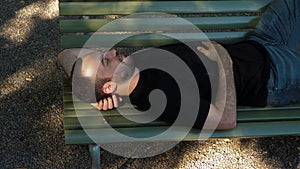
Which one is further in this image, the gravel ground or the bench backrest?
the gravel ground

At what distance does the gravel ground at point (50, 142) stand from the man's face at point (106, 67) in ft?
2.51

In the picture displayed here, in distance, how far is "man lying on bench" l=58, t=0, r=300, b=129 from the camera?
107 inches

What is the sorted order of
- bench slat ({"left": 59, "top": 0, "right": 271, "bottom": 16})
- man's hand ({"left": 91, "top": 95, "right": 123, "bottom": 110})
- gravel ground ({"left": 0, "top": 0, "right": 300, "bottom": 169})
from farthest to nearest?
1. gravel ground ({"left": 0, "top": 0, "right": 300, "bottom": 169})
2. bench slat ({"left": 59, "top": 0, "right": 271, "bottom": 16})
3. man's hand ({"left": 91, "top": 95, "right": 123, "bottom": 110})

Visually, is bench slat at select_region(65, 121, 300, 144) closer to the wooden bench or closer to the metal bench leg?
the wooden bench

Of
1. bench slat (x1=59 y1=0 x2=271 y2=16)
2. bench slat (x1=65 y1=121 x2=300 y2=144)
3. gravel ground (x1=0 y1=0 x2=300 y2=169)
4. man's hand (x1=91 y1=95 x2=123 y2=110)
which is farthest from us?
gravel ground (x1=0 y1=0 x2=300 y2=169)

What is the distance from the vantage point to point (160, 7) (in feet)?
9.98

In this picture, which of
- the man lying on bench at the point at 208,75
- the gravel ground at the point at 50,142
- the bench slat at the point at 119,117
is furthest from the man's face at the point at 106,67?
the gravel ground at the point at 50,142

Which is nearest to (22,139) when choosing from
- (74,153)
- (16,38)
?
(74,153)

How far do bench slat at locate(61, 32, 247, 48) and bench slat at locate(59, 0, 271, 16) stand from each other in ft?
0.53

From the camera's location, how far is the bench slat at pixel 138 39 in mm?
3041

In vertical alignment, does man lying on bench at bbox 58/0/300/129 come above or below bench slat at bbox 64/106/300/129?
above

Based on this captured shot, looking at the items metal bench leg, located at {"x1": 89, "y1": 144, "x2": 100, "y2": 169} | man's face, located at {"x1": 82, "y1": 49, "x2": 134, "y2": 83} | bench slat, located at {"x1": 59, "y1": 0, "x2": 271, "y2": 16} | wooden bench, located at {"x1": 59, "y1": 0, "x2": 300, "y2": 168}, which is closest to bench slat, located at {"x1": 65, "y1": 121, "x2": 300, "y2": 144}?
wooden bench, located at {"x1": 59, "y1": 0, "x2": 300, "y2": 168}

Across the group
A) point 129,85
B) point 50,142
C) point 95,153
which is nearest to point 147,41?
point 129,85

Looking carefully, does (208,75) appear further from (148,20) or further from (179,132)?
(148,20)
